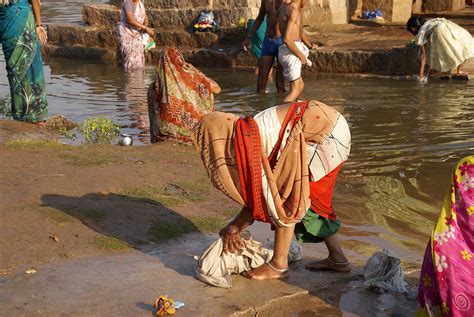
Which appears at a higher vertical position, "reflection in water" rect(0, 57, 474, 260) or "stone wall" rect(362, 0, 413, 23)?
"stone wall" rect(362, 0, 413, 23)

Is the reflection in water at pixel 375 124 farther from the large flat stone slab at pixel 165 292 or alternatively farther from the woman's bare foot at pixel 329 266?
the large flat stone slab at pixel 165 292

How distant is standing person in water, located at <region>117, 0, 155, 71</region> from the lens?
13.6m

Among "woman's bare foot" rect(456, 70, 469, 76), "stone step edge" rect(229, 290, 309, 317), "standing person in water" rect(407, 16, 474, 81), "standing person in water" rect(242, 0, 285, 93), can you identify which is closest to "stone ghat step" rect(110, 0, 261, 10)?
"standing person in water" rect(242, 0, 285, 93)

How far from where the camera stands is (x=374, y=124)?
9.15 metres

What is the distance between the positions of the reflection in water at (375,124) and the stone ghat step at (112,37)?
0.84 meters

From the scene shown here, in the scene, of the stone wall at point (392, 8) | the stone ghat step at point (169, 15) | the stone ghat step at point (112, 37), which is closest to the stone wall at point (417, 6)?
the stone wall at point (392, 8)

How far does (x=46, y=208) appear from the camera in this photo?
5.10 metres

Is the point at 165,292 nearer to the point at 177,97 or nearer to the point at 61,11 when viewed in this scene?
the point at 177,97

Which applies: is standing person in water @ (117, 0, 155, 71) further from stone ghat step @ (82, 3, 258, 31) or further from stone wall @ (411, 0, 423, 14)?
stone wall @ (411, 0, 423, 14)

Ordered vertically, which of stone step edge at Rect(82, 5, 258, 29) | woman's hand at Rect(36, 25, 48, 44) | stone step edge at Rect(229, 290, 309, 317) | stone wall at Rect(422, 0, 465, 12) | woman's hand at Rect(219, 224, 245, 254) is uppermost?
woman's hand at Rect(36, 25, 48, 44)

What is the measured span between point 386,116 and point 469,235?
6090mm

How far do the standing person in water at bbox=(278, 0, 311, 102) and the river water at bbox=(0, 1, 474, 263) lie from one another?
583 mm

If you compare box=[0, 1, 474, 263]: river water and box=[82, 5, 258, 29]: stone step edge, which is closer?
box=[0, 1, 474, 263]: river water

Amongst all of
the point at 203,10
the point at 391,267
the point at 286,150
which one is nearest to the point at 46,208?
the point at 286,150
